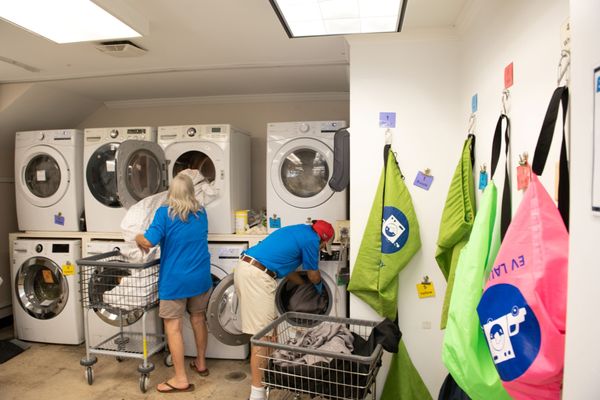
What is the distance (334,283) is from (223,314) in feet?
2.82

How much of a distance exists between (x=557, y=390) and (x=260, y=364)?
1.83m

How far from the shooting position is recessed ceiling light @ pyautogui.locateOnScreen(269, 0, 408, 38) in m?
1.82

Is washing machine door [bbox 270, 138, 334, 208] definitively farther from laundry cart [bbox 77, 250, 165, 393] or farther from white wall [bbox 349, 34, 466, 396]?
laundry cart [bbox 77, 250, 165, 393]

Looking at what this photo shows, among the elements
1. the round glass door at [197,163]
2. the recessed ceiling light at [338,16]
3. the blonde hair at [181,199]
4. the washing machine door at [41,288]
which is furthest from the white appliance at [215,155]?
the washing machine door at [41,288]

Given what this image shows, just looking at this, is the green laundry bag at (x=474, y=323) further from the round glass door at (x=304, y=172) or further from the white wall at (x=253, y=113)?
the white wall at (x=253, y=113)

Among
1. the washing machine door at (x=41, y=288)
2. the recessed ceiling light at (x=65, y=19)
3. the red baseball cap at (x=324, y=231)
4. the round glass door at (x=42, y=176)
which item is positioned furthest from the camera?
the round glass door at (x=42, y=176)

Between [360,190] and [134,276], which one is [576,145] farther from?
[134,276]

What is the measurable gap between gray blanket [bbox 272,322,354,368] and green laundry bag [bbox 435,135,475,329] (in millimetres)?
516

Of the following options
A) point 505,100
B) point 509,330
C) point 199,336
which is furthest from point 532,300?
point 199,336

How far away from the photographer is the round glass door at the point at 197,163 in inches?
132

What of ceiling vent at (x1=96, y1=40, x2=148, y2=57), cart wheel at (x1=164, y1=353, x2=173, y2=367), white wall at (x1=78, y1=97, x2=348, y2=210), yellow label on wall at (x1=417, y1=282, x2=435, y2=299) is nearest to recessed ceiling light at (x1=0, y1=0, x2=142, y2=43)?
ceiling vent at (x1=96, y1=40, x2=148, y2=57)

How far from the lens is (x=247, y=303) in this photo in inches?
101

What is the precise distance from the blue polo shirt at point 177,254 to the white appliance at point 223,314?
0.71 ft

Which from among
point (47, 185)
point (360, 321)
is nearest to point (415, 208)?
point (360, 321)
